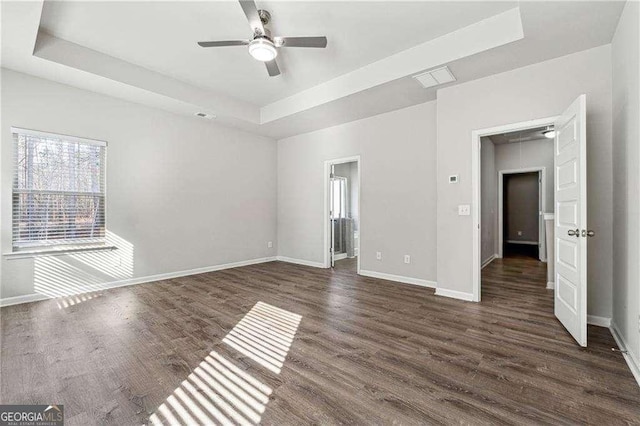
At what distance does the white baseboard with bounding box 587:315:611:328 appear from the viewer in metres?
2.79

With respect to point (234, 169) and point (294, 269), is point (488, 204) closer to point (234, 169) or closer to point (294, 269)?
point (294, 269)

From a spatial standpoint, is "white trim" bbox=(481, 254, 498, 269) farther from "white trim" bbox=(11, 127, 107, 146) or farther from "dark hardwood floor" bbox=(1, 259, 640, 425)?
"white trim" bbox=(11, 127, 107, 146)

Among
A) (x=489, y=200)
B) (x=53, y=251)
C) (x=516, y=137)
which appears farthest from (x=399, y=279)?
(x=53, y=251)

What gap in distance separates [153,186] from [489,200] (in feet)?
22.9

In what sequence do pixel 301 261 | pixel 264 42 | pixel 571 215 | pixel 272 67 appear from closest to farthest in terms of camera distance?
pixel 571 215 < pixel 264 42 < pixel 272 67 < pixel 301 261

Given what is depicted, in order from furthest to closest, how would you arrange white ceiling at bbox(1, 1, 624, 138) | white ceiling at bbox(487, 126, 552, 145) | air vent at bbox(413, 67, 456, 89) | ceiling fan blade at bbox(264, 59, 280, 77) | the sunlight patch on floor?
1. white ceiling at bbox(487, 126, 552, 145)
2. air vent at bbox(413, 67, 456, 89)
3. ceiling fan blade at bbox(264, 59, 280, 77)
4. white ceiling at bbox(1, 1, 624, 138)
5. the sunlight patch on floor

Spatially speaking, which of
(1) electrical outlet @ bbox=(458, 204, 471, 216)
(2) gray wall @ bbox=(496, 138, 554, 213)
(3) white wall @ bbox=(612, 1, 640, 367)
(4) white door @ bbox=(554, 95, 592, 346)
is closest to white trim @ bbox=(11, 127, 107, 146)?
(1) electrical outlet @ bbox=(458, 204, 471, 216)

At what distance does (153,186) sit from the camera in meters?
4.66

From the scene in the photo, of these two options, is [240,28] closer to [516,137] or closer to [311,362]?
[311,362]

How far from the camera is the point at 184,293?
3.98 metres

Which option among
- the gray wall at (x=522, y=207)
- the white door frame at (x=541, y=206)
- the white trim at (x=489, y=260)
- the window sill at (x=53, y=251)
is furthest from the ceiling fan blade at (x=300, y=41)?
the gray wall at (x=522, y=207)

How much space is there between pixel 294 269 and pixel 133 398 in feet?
12.8

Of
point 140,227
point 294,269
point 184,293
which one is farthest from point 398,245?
point 140,227

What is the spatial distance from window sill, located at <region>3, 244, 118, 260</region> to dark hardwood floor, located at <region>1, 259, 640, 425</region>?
1.99 ft
